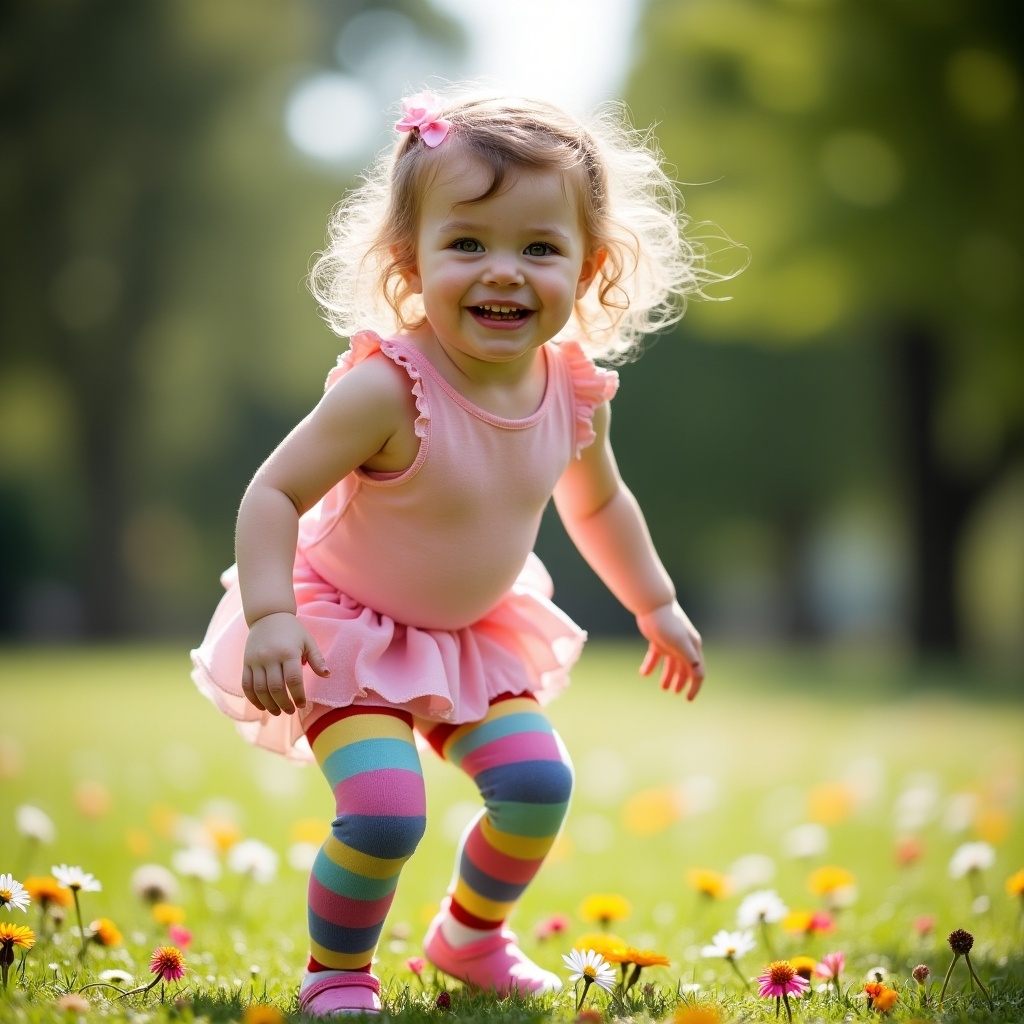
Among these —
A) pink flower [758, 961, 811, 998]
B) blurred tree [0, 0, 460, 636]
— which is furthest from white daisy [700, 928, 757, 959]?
blurred tree [0, 0, 460, 636]

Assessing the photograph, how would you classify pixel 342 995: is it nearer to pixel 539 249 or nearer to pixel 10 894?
pixel 10 894

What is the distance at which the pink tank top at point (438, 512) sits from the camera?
97.7 inches

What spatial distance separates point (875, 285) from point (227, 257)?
8.55 m

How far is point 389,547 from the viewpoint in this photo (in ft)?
8.29

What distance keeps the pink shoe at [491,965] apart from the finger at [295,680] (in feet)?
2.31

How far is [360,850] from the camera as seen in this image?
7.39 feet

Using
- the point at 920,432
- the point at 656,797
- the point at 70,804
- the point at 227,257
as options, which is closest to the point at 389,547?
the point at 656,797

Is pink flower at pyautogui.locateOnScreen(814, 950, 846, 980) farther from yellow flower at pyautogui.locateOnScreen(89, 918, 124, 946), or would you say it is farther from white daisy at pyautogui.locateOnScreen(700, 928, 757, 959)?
yellow flower at pyautogui.locateOnScreen(89, 918, 124, 946)

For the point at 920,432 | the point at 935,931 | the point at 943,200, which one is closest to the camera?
the point at 935,931

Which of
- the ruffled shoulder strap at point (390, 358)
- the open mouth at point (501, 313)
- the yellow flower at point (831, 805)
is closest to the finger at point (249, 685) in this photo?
the ruffled shoulder strap at point (390, 358)

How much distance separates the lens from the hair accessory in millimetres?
2514

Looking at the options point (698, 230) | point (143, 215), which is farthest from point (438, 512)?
point (143, 215)

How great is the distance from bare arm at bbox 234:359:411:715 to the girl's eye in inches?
14.2

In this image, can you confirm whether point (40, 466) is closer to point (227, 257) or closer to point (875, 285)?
point (227, 257)
